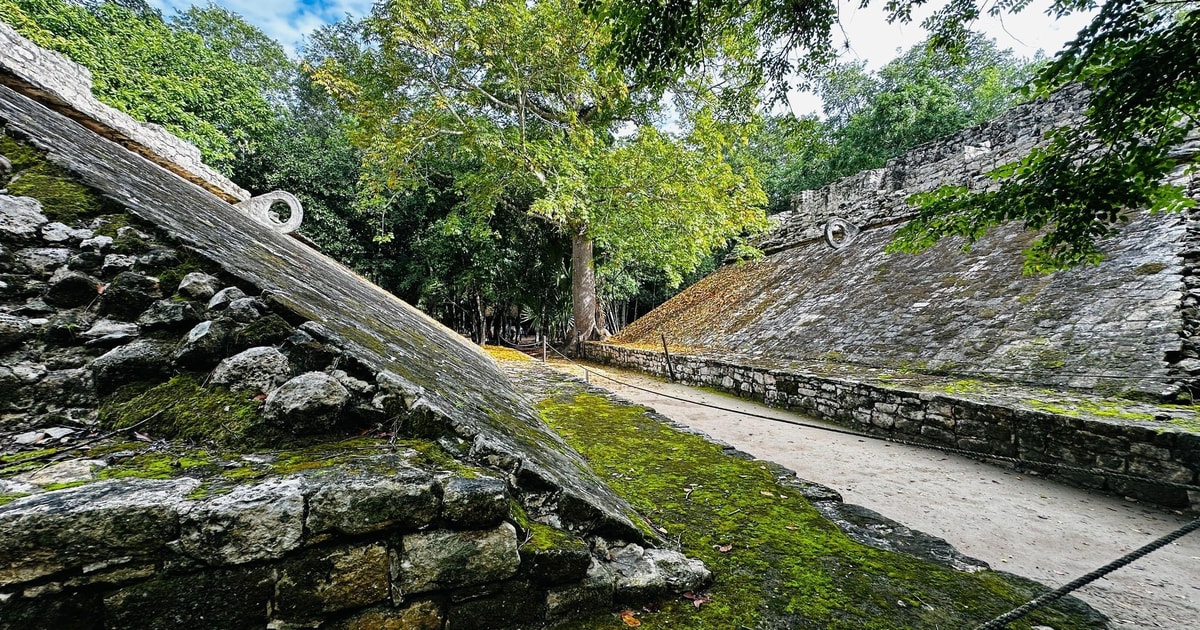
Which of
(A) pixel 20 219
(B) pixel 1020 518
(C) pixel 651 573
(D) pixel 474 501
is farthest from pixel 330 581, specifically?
(B) pixel 1020 518

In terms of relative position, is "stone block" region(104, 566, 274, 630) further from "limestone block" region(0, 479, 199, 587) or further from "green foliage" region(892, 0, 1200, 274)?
"green foliage" region(892, 0, 1200, 274)

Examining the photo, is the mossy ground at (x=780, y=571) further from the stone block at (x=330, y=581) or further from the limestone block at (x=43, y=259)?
the limestone block at (x=43, y=259)

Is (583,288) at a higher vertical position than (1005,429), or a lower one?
higher

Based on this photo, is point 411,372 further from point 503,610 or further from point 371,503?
point 503,610

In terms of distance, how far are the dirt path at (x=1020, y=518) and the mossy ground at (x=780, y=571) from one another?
3.18ft

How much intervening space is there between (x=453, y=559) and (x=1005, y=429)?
483 cm

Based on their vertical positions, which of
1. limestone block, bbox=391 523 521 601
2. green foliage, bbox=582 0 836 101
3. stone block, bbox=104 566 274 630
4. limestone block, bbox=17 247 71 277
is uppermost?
green foliage, bbox=582 0 836 101

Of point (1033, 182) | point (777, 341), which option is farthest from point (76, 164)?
point (777, 341)

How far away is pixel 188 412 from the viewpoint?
1166 mm

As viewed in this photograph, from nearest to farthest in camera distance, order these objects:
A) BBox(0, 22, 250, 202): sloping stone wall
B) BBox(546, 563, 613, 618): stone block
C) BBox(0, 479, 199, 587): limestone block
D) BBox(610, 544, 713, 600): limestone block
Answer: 1. BBox(0, 479, 199, 587): limestone block
2. BBox(546, 563, 613, 618): stone block
3. BBox(610, 544, 713, 600): limestone block
4. BBox(0, 22, 250, 202): sloping stone wall

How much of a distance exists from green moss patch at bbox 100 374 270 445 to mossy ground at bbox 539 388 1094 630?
1.04 m

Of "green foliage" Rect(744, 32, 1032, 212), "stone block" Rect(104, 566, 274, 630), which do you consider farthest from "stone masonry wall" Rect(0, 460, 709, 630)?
"green foliage" Rect(744, 32, 1032, 212)

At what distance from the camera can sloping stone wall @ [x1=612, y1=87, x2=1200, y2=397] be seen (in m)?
4.02

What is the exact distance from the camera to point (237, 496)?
0.92 m
